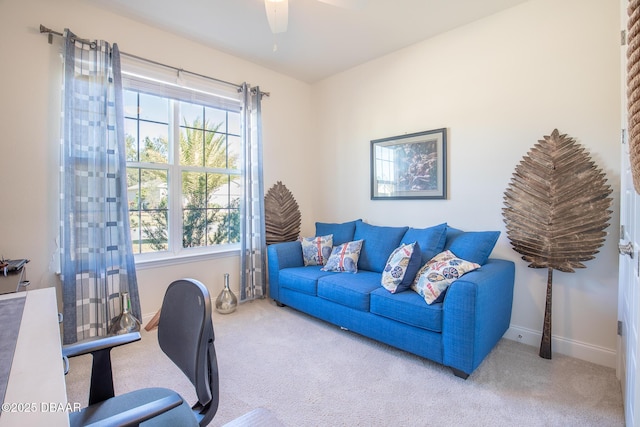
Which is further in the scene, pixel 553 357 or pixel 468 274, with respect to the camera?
pixel 553 357

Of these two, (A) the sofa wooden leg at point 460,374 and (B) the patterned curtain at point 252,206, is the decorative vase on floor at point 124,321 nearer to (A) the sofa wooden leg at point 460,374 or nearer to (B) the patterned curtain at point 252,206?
(B) the patterned curtain at point 252,206

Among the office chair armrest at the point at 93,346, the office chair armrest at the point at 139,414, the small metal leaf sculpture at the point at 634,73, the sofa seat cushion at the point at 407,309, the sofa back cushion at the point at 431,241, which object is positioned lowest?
the sofa seat cushion at the point at 407,309

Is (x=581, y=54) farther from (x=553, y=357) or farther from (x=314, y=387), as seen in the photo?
(x=314, y=387)

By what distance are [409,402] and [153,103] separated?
3291mm

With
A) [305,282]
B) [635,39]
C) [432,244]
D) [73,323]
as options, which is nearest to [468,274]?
[432,244]

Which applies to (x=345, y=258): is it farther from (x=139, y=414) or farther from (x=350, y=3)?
(x=139, y=414)

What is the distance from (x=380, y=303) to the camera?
233 centimetres

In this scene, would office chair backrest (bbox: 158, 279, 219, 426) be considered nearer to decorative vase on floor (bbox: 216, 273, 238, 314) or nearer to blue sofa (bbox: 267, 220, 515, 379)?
blue sofa (bbox: 267, 220, 515, 379)

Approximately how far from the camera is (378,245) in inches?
119

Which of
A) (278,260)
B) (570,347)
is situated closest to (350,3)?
(278,260)

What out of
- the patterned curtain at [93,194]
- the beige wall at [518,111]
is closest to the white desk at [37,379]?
the patterned curtain at [93,194]

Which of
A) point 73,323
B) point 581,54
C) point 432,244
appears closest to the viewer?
point 581,54

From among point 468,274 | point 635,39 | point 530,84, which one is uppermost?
point 530,84

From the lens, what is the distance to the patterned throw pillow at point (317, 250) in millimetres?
3314
